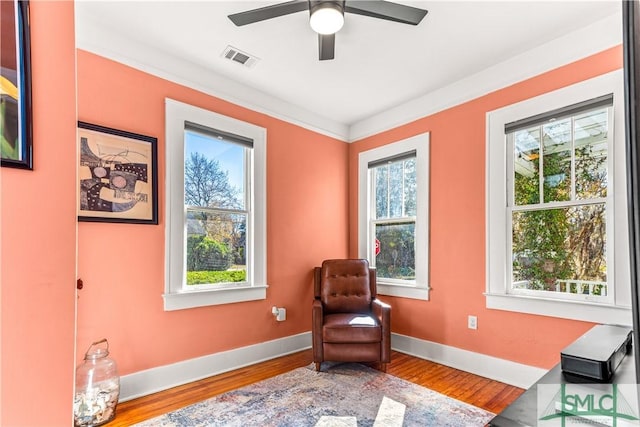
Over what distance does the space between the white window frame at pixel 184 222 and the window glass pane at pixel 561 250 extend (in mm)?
2334

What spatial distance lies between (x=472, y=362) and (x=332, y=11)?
9.82ft

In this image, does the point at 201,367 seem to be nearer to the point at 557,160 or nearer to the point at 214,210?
the point at 214,210

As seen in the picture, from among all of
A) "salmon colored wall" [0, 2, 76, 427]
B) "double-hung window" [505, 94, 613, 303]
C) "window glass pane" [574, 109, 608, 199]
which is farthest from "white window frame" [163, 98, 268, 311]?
"window glass pane" [574, 109, 608, 199]

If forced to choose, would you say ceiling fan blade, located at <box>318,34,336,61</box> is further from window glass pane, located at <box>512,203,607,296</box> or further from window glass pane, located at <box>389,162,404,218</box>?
window glass pane, located at <box>512,203,607,296</box>

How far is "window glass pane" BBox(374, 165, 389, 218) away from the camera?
387 centimetres

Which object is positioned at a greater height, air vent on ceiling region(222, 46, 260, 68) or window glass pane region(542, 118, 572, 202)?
air vent on ceiling region(222, 46, 260, 68)

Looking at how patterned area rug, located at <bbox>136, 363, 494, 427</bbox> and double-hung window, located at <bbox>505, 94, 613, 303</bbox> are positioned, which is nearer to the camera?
patterned area rug, located at <bbox>136, 363, 494, 427</bbox>

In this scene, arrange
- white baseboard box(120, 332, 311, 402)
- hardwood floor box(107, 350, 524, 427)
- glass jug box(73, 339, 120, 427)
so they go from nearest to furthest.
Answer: glass jug box(73, 339, 120, 427) → hardwood floor box(107, 350, 524, 427) → white baseboard box(120, 332, 311, 402)

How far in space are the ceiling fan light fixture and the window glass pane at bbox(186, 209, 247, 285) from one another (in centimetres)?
181

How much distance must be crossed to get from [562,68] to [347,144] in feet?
7.72

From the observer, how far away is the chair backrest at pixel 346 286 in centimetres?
334

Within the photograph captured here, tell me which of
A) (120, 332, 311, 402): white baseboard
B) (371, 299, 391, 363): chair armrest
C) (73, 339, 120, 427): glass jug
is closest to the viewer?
(73, 339, 120, 427): glass jug

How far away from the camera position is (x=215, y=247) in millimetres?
3008

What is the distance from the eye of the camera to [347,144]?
429cm
